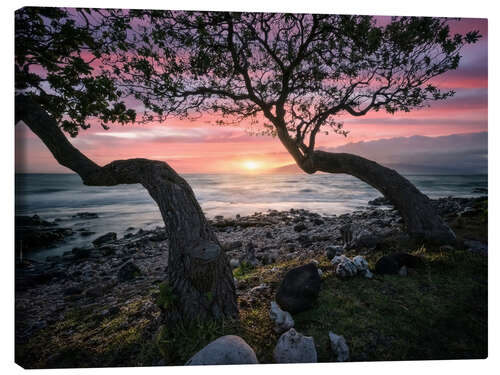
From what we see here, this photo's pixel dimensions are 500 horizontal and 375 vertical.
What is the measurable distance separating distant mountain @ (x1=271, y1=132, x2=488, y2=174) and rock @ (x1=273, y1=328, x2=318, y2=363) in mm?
3539

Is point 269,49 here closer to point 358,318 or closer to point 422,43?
point 422,43

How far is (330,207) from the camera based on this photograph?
11648 millimetres

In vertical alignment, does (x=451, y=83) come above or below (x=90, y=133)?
above

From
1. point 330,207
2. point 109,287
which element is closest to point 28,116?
point 109,287

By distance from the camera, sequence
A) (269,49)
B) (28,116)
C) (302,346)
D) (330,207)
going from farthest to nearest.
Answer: (330,207) → (269,49) → (28,116) → (302,346)

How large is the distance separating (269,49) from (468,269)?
432cm

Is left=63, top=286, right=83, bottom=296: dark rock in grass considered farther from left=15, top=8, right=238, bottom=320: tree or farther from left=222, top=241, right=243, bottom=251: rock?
left=222, top=241, right=243, bottom=251: rock

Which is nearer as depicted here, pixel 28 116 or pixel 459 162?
pixel 28 116

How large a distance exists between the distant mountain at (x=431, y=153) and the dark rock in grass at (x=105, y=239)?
26.4 ft

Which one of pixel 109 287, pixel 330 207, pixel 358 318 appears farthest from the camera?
pixel 330 207

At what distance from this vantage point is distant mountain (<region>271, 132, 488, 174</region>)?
352 cm

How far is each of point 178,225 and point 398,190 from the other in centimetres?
383

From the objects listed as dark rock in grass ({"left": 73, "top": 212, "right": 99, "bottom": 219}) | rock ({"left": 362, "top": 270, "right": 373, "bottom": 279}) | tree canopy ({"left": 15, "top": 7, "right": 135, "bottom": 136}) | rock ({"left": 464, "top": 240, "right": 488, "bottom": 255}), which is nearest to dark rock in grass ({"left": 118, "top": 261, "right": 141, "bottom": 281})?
tree canopy ({"left": 15, "top": 7, "right": 135, "bottom": 136})

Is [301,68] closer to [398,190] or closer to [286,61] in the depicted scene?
[286,61]
